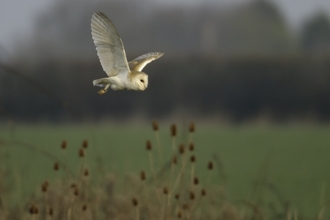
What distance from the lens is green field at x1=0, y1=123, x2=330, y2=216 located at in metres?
10.9

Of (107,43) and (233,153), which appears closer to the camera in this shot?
(107,43)

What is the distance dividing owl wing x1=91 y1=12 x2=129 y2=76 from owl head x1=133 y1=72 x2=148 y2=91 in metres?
0.10

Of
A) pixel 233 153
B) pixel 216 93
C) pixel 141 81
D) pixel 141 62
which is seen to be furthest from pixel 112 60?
pixel 216 93

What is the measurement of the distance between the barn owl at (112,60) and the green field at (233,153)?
2452mm

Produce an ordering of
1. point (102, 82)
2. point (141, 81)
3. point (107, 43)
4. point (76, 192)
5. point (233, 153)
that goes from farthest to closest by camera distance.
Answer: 1. point (233, 153)
2. point (76, 192)
3. point (107, 43)
4. point (102, 82)
5. point (141, 81)

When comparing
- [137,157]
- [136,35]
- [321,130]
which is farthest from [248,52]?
[137,157]

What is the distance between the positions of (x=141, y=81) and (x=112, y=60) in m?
0.22

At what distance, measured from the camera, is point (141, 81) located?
2.04 meters

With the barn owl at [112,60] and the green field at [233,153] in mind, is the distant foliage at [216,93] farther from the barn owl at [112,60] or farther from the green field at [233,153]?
the barn owl at [112,60]

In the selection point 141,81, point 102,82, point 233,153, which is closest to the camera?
point 141,81

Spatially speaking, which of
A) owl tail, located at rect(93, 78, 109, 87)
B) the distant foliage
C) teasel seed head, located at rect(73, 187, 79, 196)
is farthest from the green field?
owl tail, located at rect(93, 78, 109, 87)

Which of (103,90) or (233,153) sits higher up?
(103,90)

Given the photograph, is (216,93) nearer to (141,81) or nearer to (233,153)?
(233,153)

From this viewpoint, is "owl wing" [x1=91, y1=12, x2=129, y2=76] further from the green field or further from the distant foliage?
the distant foliage
